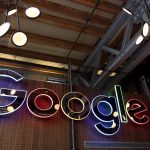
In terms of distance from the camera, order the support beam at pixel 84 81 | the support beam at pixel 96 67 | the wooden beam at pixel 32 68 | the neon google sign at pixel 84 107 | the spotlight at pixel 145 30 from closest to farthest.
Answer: the spotlight at pixel 145 30, the neon google sign at pixel 84 107, the wooden beam at pixel 32 68, the support beam at pixel 96 67, the support beam at pixel 84 81

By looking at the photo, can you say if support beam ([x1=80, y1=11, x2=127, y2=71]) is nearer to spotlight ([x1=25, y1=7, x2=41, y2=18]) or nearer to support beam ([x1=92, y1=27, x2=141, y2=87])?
support beam ([x1=92, y1=27, x2=141, y2=87])

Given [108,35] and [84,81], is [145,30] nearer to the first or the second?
[108,35]

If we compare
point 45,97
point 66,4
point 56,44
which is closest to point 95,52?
point 56,44

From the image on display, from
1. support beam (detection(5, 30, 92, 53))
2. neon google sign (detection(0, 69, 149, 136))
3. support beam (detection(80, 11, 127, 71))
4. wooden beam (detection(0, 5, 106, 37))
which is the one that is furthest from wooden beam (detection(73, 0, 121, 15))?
neon google sign (detection(0, 69, 149, 136))

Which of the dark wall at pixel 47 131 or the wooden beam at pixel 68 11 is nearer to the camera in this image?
the dark wall at pixel 47 131

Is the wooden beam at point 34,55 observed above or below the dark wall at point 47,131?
above

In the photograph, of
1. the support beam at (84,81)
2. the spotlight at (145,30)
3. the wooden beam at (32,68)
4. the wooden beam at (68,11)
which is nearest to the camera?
the spotlight at (145,30)

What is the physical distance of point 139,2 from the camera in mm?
4309

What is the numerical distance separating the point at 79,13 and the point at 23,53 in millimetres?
2043

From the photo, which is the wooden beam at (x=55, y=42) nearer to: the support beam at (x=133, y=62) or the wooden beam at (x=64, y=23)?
the wooden beam at (x=64, y=23)

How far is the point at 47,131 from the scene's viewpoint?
433cm

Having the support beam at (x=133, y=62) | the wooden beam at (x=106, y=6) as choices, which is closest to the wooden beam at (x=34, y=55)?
the support beam at (x=133, y=62)

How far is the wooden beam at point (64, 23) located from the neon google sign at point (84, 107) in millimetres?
1386

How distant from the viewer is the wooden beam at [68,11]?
4.63 metres
